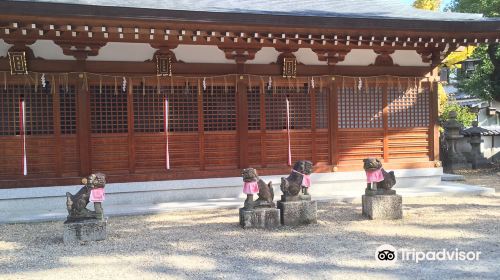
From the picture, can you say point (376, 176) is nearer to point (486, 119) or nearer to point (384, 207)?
point (384, 207)

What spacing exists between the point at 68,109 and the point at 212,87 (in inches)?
116

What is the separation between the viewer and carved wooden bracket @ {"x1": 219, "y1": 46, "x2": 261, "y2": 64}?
9.50 m

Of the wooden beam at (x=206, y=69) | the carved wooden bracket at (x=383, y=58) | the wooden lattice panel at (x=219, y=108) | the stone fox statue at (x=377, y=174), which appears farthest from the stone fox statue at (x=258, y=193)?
the carved wooden bracket at (x=383, y=58)

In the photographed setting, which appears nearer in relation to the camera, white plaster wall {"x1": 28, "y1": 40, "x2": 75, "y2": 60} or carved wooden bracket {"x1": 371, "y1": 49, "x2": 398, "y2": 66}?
white plaster wall {"x1": 28, "y1": 40, "x2": 75, "y2": 60}

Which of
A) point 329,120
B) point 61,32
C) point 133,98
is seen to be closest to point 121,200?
point 133,98

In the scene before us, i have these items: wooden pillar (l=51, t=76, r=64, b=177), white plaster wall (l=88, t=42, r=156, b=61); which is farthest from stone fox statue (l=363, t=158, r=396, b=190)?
wooden pillar (l=51, t=76, r=64, b=177)

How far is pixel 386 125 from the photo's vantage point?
1068 centimetres

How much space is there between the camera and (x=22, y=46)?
8406 mm

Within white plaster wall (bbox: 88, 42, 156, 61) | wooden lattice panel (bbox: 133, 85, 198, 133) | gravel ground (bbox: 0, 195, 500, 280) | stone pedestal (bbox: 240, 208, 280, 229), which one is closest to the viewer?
gravel ground (bbox: 0, 195, 500, 280)

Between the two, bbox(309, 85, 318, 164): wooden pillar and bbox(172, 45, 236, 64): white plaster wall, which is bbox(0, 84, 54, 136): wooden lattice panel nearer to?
bbox(172, 45, 236, 64): white plaster wall

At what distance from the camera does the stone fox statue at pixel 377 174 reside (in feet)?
23.9

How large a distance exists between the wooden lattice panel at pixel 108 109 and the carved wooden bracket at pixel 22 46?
4.15 feet

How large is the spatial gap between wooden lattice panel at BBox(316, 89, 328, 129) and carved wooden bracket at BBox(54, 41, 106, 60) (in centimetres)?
488

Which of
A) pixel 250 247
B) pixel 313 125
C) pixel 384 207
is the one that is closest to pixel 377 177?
pixel 384 207
